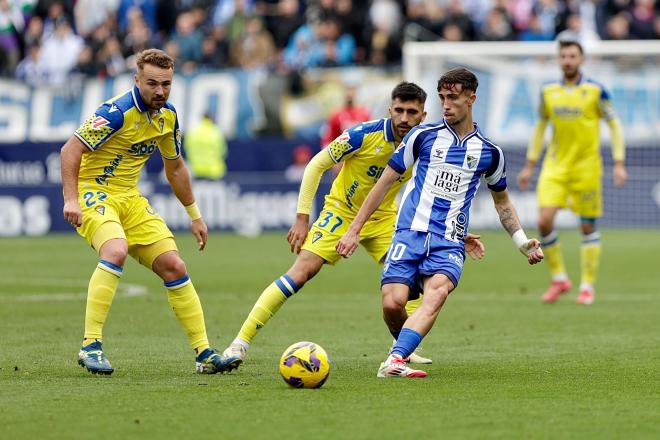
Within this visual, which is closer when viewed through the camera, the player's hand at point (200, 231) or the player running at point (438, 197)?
the player running at point (438, 197)

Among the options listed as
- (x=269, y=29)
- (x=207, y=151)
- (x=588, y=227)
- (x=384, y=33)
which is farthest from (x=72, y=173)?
(x=269, y=29)

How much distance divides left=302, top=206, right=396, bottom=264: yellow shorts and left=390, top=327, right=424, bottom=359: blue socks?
1.14 meters

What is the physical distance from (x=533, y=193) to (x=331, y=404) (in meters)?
17.7

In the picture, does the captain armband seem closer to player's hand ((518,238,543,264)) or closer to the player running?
the player running

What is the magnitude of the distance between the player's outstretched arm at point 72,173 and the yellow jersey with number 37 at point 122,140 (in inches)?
2.8

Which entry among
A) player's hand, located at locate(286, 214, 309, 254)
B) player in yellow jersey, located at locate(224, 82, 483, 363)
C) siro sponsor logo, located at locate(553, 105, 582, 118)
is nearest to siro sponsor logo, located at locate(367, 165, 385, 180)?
player in yellow jersey, located at locate(224, 82, 483, 363)

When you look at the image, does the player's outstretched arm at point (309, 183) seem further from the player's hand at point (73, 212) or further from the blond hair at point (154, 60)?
the player's hand at point (73, 212)

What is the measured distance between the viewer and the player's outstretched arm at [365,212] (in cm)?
855

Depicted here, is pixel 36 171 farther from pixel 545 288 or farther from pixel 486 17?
pixel 545 288

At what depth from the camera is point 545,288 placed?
1609 centimetres

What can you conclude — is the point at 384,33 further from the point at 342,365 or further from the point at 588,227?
the point at 342,365

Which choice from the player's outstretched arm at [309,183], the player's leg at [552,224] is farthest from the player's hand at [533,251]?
the player's leg at [552,224]

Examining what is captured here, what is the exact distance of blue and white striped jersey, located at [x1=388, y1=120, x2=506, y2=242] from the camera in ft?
28.9

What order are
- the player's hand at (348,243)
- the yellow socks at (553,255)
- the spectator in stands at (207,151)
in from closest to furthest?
1. the player's hand at (348,243)
2. the yellow socks at (553,255)
3. the spectator in stands at (207,151)
